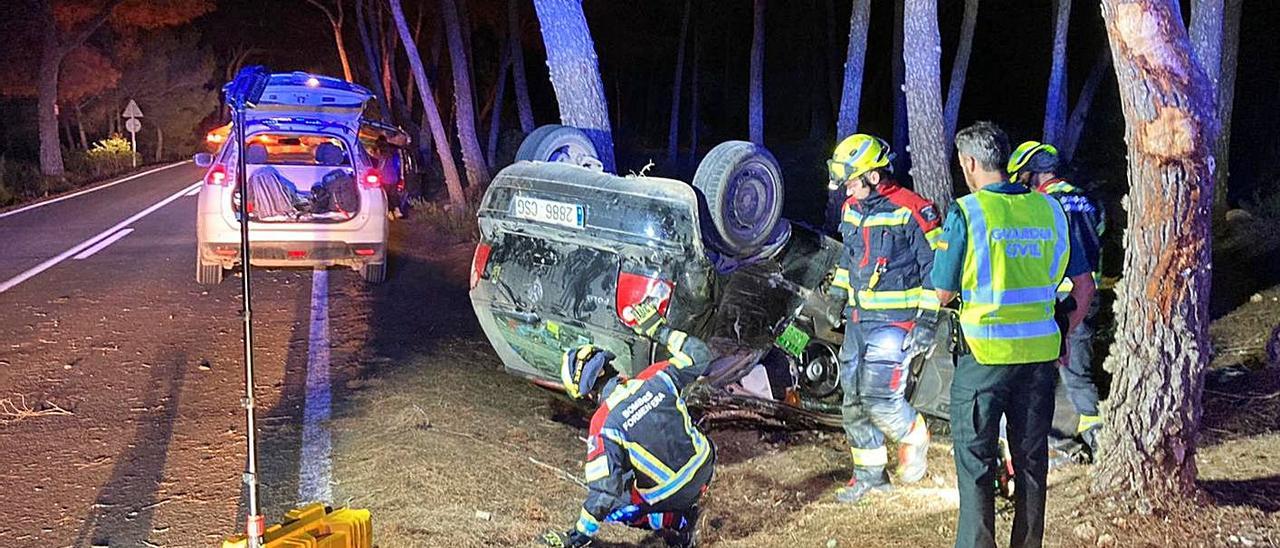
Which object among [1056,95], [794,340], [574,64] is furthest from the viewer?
[1056,95]

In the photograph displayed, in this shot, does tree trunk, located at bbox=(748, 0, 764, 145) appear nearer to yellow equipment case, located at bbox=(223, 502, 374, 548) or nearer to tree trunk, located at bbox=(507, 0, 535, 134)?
tree trunk, located at bbox=(507, 0, 535, 134)

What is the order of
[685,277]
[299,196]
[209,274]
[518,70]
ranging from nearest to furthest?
1. [685,277]
2. [299,196]
3. [209,274]
4. [518,70]

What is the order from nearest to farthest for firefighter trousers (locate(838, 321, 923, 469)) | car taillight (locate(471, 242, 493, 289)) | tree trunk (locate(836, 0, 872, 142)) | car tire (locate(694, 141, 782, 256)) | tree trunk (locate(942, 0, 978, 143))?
1. firefighter trousers (locate(838, 321, 923, 469))
2. car tire (locate(694, 141, 782, 256))
3. car taillight (locate(471, 242, 493, 289))
4. tree trunk (locate(836, 0, 872, 142))
5. tree trunk (locate(942, 0, 978, 143))

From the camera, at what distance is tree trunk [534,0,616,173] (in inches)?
344

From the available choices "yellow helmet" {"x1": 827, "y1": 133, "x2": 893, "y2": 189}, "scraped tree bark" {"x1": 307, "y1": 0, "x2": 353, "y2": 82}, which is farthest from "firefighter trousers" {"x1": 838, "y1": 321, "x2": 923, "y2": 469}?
"scraped tree bark" {"x1": 307, "y1": 0, "x2": 353, "y2": 82}

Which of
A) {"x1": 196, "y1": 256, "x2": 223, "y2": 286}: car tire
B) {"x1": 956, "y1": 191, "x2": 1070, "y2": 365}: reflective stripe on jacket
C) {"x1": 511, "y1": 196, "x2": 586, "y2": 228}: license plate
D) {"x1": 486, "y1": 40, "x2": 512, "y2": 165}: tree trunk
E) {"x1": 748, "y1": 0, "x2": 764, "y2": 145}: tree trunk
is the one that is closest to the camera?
{"x1": 956, "y1": 191, "x2": 1070, "y2": 365}: reflective stripe on jacket

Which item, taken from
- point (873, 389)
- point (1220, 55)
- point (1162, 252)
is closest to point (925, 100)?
point (1220, 55)

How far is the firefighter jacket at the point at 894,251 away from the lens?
15.4ft

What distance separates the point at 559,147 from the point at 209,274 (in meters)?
4.97

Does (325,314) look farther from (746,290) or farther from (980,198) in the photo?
(980,198)

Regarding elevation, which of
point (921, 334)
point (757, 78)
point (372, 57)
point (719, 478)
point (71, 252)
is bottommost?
point (719, 478)

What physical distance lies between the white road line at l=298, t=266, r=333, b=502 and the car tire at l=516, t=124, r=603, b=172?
1887 mm

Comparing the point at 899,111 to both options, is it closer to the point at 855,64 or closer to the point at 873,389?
the point at 855,64

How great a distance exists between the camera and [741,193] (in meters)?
5.48
